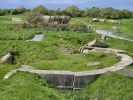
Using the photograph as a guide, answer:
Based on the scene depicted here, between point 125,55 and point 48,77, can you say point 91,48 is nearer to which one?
point 125,55

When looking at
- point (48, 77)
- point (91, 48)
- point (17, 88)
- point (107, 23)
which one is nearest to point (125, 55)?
point (91, 48)

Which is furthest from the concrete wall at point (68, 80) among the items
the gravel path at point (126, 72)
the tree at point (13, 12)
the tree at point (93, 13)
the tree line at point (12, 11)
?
the tree at point (93, 13)

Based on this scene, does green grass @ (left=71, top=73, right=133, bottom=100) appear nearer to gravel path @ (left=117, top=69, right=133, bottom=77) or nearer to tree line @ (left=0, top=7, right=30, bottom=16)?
gravel path @ (left=117, top=69, right=133, bottom=77)

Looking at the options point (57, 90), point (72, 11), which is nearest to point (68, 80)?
point (57, 90)

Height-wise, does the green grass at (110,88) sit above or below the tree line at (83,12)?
above

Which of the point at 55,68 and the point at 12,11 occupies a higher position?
the point at 55,68

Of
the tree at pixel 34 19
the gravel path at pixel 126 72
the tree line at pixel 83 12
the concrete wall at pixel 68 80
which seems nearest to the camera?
the concrete wall at pixel 68 80

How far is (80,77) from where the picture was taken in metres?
31.1

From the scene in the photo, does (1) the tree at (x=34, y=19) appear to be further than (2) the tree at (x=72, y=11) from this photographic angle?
No

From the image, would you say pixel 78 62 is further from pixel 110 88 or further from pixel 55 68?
pixel 110 88

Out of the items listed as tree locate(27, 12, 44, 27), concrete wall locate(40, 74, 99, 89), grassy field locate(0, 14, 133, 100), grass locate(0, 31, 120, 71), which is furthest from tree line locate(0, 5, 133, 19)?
concrete wall locate(40, 74, 99, 89)

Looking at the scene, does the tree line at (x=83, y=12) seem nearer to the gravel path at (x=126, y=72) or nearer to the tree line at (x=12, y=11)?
the tree line at (x=12, y=11)

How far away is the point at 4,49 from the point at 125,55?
13996mm

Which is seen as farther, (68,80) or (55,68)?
(55,68)
